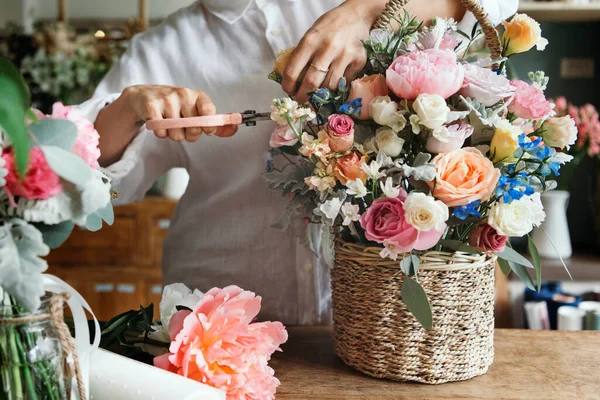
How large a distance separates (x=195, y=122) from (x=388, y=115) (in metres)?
0.26

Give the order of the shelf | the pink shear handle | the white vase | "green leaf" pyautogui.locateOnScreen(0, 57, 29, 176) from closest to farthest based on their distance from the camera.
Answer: "green leaf" pyautogui.locateOnScreen(0, 57, 29, 176) → the pink shear handle → the white vase → the shelf

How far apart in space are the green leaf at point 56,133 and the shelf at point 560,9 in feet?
7.10

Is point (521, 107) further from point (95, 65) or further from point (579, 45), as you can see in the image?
point (95, 65)

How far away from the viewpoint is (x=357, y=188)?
685 millimetres

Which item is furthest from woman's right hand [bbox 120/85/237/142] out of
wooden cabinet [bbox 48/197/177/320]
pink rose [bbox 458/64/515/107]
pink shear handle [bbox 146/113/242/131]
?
wooden cabinet [bbox 48/197/177/320]

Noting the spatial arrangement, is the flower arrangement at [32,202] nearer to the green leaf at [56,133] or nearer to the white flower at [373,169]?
the green leaf at [56,133]

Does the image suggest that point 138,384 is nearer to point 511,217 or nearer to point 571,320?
point 511,217

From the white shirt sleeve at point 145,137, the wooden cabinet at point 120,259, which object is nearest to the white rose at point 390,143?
the white shirt sleeve at point 145,137

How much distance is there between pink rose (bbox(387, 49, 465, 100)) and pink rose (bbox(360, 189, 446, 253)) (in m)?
0.11

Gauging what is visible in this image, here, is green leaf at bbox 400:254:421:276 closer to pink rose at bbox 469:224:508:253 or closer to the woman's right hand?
pink rose at bbox 469:224:508:253

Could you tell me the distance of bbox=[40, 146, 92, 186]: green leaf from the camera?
477 mm

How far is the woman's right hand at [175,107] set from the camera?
836 mm

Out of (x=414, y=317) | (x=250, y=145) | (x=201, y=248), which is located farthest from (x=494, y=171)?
(x=201, y=248)

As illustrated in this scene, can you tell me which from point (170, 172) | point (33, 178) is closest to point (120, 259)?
point (170, 172)
